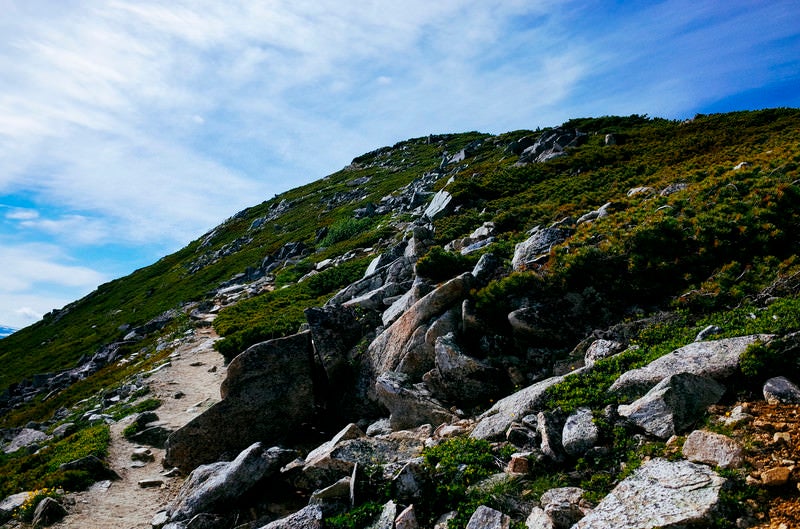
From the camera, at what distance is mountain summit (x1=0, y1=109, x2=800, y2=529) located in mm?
8305

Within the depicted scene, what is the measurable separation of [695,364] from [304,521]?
9.04 meters

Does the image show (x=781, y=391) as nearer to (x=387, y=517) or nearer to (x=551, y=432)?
(x=551, y=432)

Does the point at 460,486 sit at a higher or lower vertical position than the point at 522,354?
lower

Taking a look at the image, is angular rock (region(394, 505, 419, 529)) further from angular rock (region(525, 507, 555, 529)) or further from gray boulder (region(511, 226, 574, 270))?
gray boulder (region(511, 226, 574, 270))

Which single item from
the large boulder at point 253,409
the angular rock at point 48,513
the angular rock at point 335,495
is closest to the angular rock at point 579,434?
the angular rock at point 335,495

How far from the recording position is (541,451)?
9.61m

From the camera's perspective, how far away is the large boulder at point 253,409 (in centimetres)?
1675

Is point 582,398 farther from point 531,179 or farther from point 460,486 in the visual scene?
point 531,179

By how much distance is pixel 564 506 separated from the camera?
7.77 metres

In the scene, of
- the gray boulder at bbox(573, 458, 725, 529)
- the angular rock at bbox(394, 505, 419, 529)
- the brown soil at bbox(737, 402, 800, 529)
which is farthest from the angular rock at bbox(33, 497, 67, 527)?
the brown soil at bbox(737, 402, 800, 529)

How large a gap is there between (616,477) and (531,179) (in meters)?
38.0

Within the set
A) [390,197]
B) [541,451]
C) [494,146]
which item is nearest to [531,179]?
[390,197]

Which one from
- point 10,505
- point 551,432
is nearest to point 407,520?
point 551,432

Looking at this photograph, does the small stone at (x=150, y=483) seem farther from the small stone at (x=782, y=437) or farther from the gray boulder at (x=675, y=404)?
the small stone at (x=782, y=437)
